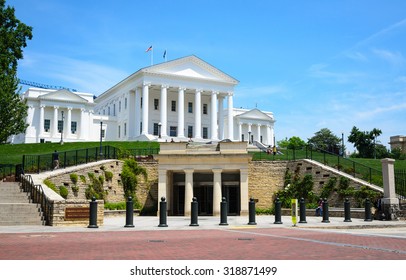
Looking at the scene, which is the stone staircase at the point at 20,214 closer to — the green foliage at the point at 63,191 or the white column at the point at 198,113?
the green foliage at the point at 63,191

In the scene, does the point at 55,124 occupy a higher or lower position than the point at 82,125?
lower

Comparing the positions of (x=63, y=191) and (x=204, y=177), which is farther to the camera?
(x=204, y=177)

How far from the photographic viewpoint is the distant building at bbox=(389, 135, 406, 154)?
407 ft

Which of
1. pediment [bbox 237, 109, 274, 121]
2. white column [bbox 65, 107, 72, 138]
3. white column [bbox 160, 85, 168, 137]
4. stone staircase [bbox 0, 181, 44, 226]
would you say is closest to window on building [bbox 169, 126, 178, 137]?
white column [bbox 160, 85, 168, 137]

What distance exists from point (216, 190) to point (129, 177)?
859 cm

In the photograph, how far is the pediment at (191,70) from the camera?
84.9m

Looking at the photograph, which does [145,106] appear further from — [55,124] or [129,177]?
[129,177]

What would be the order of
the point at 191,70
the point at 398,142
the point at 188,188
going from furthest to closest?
the point at 398,142
the point at 191,70
the point at 188,188

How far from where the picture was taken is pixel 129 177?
38219 mm

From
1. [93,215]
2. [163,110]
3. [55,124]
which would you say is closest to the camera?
[93,215]

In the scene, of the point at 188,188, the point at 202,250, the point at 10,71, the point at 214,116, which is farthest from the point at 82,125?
the point at 202,250

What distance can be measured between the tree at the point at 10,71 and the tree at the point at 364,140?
71.2 metres

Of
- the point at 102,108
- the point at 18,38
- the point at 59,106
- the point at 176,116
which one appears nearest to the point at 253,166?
the point at 18,38

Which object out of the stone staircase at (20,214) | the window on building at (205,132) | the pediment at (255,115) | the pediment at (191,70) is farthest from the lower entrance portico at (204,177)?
the pediment at (255,115)
